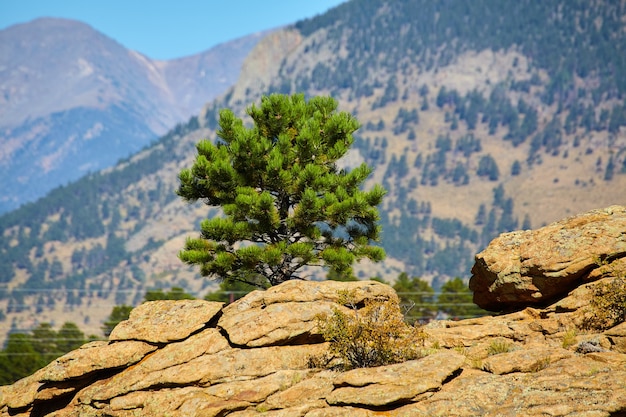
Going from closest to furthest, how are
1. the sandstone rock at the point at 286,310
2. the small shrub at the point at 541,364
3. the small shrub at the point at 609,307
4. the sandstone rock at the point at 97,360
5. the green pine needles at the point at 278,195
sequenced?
the small shrub at the point at 541,364 < the small shrub at the point at 609,307 < the sandstone rock at the point at 286,310 < the sandstone rock at the point at 97,360 < the green pine needles at the point at 278,195

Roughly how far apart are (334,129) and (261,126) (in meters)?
3.39

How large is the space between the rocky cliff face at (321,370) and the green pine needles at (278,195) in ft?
17.2

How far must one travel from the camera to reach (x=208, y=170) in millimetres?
29031

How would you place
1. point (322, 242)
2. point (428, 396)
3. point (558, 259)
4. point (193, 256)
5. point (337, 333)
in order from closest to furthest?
point (428, 396), point (337, 333), point (558, 259), point (193, 256), point (322, 242)

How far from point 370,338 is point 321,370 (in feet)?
6.26

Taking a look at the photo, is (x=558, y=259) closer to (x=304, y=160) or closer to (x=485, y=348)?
(x=485, y=348)

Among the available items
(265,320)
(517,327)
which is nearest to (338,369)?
(265,320)

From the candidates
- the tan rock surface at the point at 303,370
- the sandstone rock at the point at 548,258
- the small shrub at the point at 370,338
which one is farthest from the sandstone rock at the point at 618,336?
the small shrub at the point at 370,338

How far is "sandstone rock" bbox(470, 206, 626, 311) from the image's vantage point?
22094mm

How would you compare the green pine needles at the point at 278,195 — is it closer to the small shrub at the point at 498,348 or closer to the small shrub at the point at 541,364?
the small shrub at the point at 498,348

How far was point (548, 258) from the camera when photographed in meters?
22.7

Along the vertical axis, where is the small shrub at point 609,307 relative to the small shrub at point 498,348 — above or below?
above

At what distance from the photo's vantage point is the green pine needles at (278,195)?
28.2 m

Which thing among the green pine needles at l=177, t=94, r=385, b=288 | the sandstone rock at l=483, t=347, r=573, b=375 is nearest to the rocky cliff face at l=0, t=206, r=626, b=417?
the sandstone rock at l=483, t=347, r=573, b=375
